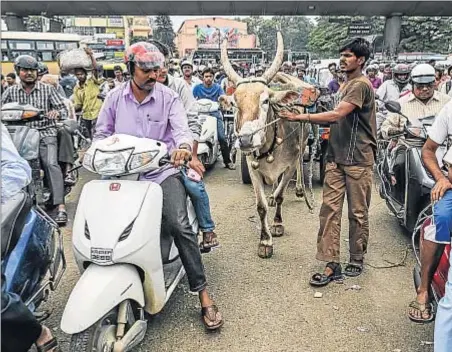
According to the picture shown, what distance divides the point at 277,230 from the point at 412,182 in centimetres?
139

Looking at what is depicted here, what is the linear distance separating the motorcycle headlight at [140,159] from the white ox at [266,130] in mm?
1163

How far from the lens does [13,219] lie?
2.56 metres

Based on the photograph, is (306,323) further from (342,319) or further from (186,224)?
(186,224)

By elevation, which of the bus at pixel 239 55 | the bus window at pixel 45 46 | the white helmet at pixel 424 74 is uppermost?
the bus window at pixel 45 46

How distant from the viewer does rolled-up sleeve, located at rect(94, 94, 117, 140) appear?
11.7 feet

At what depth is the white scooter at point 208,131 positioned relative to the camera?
25.4 ft

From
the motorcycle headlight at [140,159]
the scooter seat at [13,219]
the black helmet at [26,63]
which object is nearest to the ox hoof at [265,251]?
the motorcycle headlight at [140,159]

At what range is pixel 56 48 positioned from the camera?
21688 mm

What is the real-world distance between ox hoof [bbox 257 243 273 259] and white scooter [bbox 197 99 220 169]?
3170mm

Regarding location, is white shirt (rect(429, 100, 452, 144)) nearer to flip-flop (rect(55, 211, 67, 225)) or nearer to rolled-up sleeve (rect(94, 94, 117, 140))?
rolled-up sleeve (rect(94, 94, 117, 140))

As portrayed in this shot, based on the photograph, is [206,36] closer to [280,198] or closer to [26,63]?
[26,63]

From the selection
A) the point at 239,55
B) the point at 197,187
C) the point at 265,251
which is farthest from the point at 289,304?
the point at 239,55

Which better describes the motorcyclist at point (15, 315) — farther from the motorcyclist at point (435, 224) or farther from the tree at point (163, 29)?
the tree at point (163, 29)

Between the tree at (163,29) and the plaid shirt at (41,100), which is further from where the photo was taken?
the tree at (163,29)
